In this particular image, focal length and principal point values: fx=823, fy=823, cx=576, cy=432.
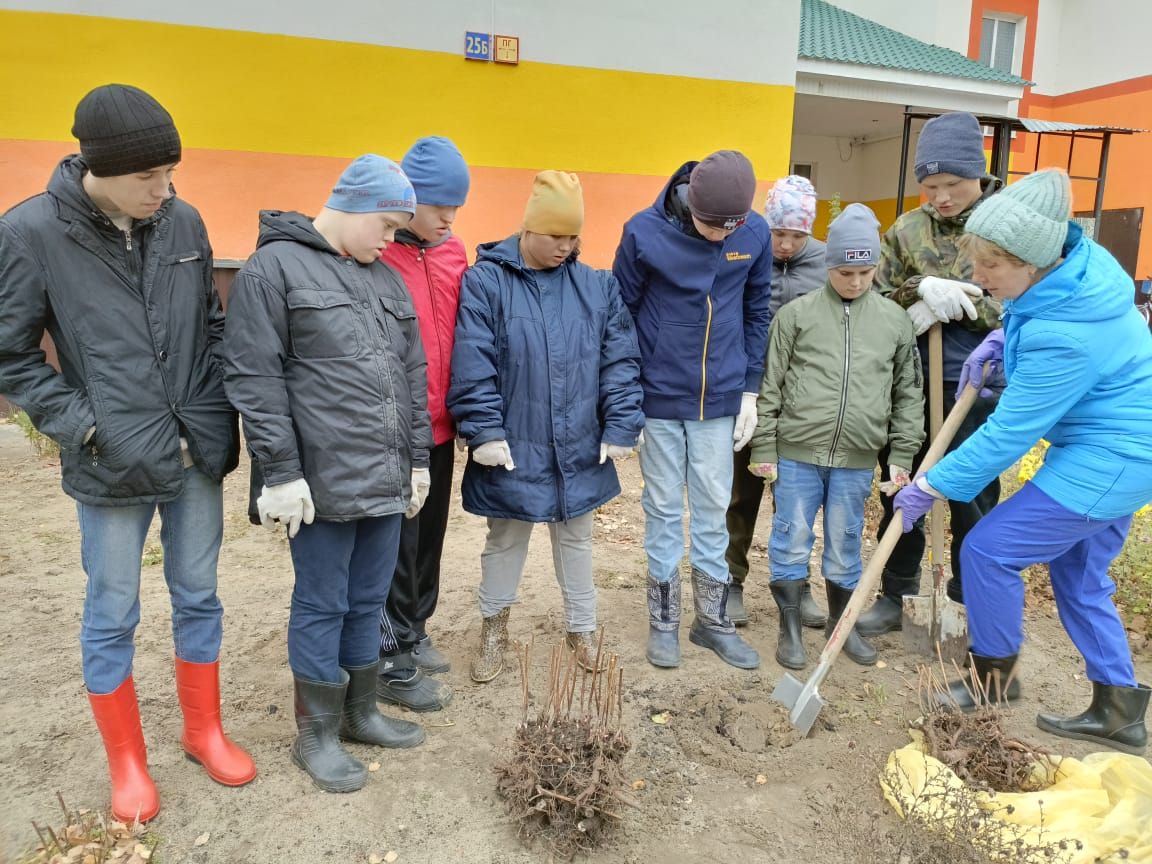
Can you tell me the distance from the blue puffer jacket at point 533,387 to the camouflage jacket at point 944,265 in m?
1.42

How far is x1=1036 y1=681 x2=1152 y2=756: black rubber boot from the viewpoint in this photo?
9.40 feet

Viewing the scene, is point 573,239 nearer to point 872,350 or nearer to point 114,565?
point 872,350

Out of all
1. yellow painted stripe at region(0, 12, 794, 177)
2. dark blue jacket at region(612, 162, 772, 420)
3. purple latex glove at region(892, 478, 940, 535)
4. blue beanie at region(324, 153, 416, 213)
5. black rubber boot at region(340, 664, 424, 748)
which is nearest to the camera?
blue beanie at region(324, 153, 416, 213)

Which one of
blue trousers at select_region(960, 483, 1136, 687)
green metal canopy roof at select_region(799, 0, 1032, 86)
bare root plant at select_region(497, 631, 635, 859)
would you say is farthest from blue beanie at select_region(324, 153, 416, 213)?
green metal canopy roof at select_region(799, 0, 1032, 86)

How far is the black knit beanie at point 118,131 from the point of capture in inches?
78.5

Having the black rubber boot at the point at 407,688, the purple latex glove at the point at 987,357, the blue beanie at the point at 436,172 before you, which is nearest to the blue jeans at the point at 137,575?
the black rubber boot at the point at 407,688

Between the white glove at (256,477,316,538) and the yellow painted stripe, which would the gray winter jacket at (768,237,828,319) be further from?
the yellow painted stripe

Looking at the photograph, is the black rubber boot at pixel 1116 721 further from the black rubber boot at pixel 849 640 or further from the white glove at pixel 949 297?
the white glove at pixel 949 297

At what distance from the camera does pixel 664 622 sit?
11.3 ft

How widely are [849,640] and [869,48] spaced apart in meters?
10.2

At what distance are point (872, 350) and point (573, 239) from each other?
1282 millimetres

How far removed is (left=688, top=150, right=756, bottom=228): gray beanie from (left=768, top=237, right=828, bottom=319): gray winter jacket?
784mm

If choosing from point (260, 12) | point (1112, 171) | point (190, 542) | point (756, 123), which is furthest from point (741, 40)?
point (1112, 171)

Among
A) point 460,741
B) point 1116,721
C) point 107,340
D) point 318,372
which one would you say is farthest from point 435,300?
point 1116,721
